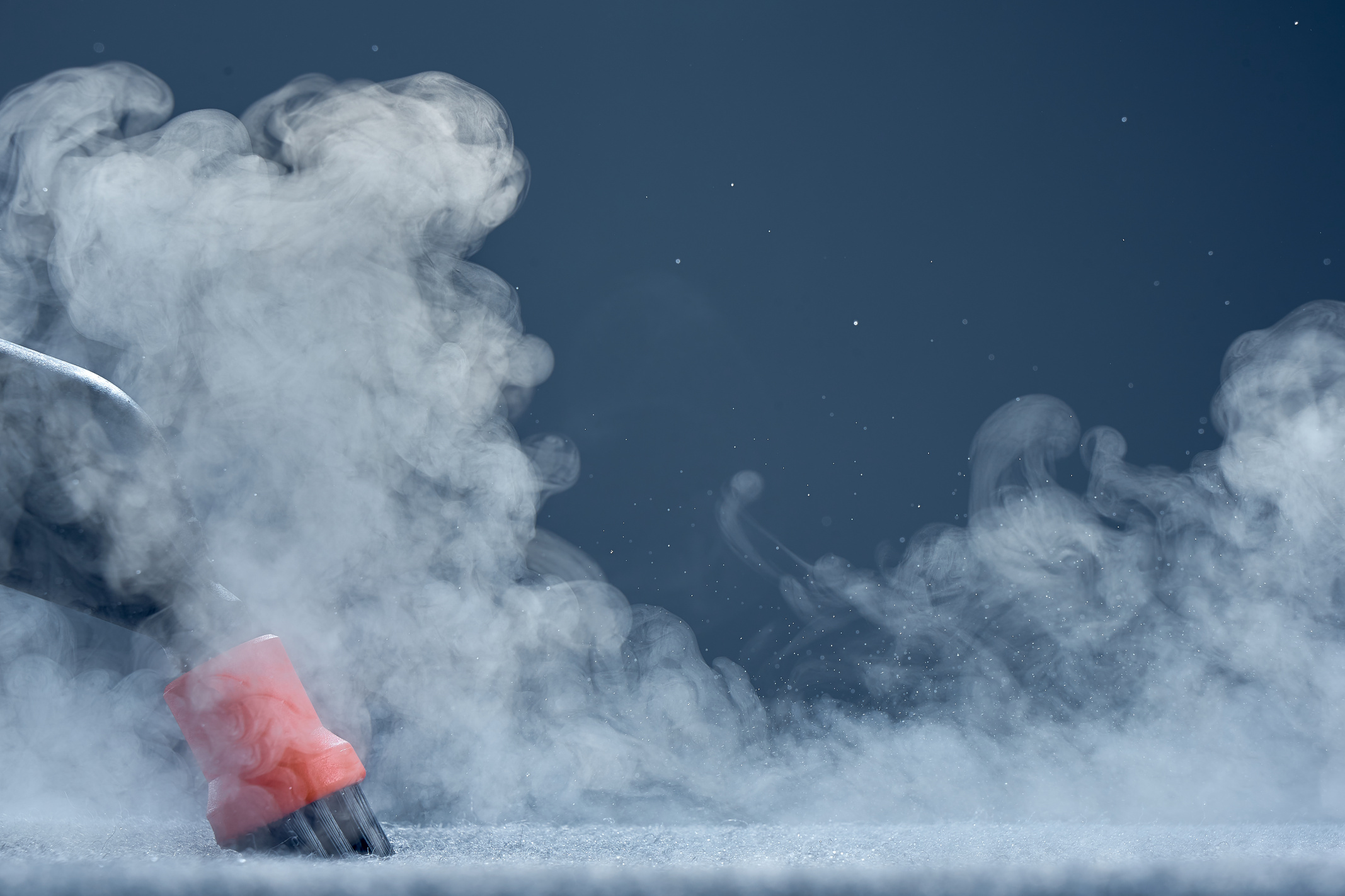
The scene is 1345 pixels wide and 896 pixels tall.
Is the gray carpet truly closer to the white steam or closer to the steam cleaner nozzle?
the steam cleaner nozzle

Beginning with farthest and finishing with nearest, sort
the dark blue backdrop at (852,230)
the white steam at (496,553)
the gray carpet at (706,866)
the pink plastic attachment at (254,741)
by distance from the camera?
the dark blue backdrop at (852,230), the white steam at (496,553), the pink plastic attachment at (254,741), the gray carpet at (706,866)

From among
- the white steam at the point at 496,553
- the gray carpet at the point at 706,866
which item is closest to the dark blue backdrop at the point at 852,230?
the white steam at the point at 496,553

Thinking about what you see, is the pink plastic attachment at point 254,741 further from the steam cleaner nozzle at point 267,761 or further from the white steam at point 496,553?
the white steam at point 496,553

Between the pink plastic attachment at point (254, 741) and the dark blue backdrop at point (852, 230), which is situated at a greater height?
the dark blue backdrop at point (852, 230)

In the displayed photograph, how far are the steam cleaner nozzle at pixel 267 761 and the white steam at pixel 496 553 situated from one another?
1.20 ft

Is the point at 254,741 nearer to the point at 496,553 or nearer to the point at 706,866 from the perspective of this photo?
the point at 706,866

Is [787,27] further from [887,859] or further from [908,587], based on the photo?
[887,859]

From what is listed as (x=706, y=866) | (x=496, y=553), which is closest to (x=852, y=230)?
(x=496, y=553)

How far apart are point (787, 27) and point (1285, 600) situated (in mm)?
926

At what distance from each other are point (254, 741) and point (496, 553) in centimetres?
45

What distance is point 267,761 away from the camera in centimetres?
55

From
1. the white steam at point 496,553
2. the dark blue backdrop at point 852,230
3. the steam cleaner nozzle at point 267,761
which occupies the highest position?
the dark blue backdrop at point 852,230

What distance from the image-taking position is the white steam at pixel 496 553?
93 cm

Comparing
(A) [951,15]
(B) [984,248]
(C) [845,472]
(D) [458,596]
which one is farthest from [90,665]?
(A) [951,15]
